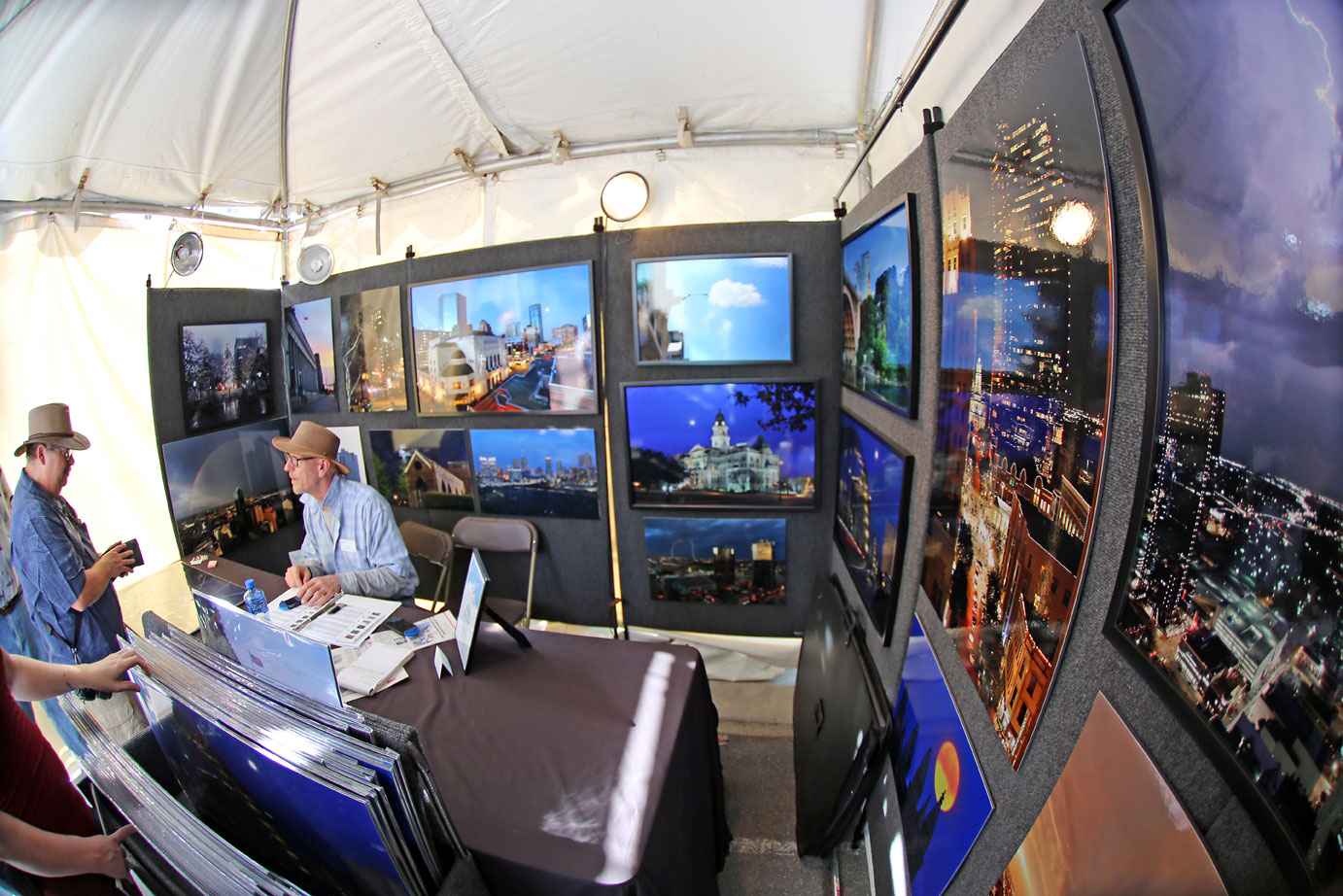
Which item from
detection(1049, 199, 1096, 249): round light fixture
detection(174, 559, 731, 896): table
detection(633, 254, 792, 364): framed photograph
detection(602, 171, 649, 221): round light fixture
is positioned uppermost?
detection(602, 171, 649, 221): round light fixture

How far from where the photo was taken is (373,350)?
3.07 metres

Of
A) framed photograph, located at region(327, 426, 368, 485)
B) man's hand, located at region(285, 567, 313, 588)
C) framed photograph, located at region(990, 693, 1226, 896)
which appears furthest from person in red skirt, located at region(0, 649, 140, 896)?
framed photograph, located at region(327, 426, 368, 485)

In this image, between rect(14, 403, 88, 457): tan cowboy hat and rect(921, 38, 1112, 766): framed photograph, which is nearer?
rect(921, 38, 1112, 766): framed photograph

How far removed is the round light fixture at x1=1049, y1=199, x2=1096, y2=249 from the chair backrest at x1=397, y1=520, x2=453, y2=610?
280 centimetres

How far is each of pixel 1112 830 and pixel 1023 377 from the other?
0.62 m

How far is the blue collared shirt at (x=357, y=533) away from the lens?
229 centimetres

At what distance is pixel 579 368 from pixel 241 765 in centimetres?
206

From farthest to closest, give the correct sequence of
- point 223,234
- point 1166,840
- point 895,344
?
point 223,234, point 895,344, point 1166,840

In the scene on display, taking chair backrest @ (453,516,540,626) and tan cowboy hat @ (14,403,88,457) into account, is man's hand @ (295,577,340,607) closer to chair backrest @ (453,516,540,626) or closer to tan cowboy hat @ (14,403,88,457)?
chair backrest @ (453,516,540,626)

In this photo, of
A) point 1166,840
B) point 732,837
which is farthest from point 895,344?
point 732,837

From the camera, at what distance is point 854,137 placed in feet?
7.52

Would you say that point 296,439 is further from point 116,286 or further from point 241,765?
point 241,765

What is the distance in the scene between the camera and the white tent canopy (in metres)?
1.84

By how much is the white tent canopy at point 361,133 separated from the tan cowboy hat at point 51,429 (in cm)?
24
